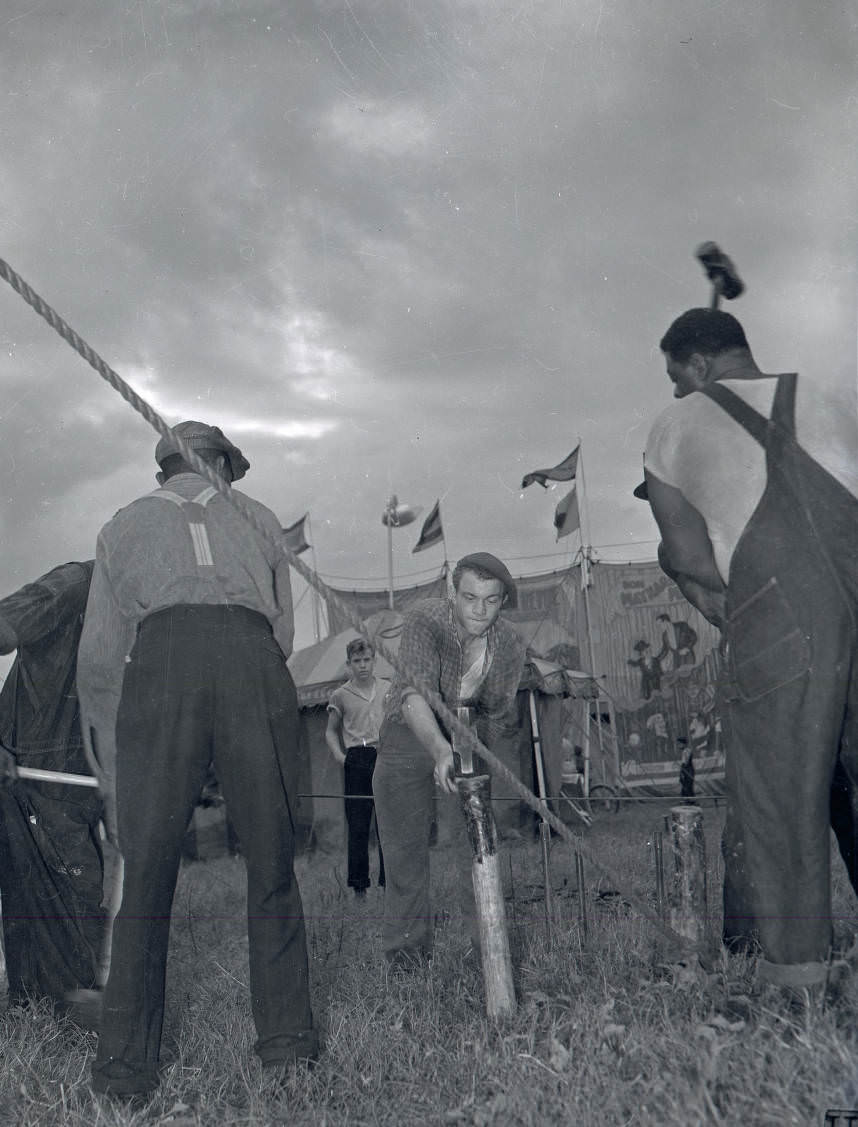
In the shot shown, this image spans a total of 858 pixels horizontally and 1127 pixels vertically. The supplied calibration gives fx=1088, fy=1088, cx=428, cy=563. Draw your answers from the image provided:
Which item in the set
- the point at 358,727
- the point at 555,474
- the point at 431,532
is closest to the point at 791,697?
the point at 358,727

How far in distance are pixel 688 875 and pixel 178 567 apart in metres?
2.13

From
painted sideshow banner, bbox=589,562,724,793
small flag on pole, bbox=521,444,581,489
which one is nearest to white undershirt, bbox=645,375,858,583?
small flag on pole, bbox=521,444,581,489

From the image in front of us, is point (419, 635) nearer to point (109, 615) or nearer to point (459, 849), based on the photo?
point (459, 849)

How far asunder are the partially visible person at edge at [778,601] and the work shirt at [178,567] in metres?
1.20

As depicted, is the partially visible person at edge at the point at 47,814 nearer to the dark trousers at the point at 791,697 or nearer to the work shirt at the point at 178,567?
the work shirt at the point at 178,567

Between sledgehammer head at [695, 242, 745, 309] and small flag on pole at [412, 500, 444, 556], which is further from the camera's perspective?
small flag on pole at [412, 500, 444, 556]

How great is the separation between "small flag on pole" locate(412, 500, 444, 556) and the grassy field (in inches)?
449

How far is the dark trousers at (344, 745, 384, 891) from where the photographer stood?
278 inches

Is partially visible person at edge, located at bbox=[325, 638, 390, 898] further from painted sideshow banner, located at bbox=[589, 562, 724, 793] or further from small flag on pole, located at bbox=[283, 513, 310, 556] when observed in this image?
painted sideshow banner, located at bbox=[589, 562, 724, 793]

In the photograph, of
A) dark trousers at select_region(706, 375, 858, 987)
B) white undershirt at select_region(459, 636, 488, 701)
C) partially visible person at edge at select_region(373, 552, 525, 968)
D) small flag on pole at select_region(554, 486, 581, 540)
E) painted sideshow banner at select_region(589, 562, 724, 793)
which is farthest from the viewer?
painted sideshow banner at select_region(589, 562, 724, 793)

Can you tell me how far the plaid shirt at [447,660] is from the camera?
4465mm

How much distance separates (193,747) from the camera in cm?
310

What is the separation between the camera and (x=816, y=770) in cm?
289

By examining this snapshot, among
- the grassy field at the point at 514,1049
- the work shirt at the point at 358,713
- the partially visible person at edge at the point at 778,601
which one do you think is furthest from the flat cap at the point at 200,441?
the work shirt at the point at 358,713
